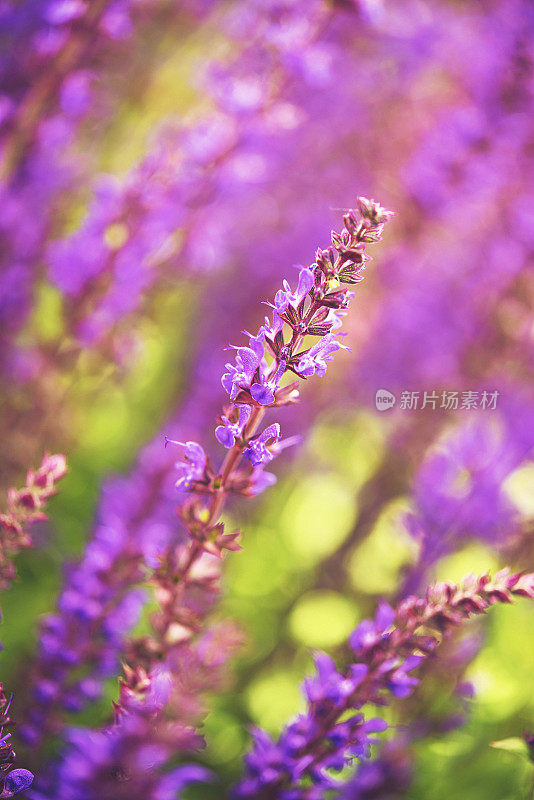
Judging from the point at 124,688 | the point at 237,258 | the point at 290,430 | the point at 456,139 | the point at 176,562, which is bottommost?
the point at 124,688

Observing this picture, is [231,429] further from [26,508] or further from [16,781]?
[16,781]

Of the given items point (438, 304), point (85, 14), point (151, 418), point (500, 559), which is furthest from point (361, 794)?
point (85, 14)

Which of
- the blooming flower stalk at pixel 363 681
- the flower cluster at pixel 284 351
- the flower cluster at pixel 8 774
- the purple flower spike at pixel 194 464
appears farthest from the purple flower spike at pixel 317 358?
the flower cluster at pixel 8 774

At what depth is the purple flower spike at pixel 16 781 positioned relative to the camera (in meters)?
0.69

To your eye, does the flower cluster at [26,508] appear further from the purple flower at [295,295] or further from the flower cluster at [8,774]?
the purple flower at [295,295]

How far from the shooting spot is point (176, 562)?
2.81 feet

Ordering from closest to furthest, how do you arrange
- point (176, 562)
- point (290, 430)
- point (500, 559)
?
point (176, 562) < point (500, 559) < point (290, 430)

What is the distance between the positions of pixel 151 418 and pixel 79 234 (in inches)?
31.3

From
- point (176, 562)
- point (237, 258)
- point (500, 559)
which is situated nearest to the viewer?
point (176, 562)

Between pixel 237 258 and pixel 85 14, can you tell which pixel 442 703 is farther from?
pixel 85 14

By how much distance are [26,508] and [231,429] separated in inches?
13.2

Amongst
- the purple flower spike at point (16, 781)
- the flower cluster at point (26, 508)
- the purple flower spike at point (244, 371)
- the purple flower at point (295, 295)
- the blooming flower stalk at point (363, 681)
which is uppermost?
the purple flower at point (295, 295)

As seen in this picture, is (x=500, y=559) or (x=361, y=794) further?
(x=500, y=559)

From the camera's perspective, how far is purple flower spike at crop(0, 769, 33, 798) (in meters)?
0.69
